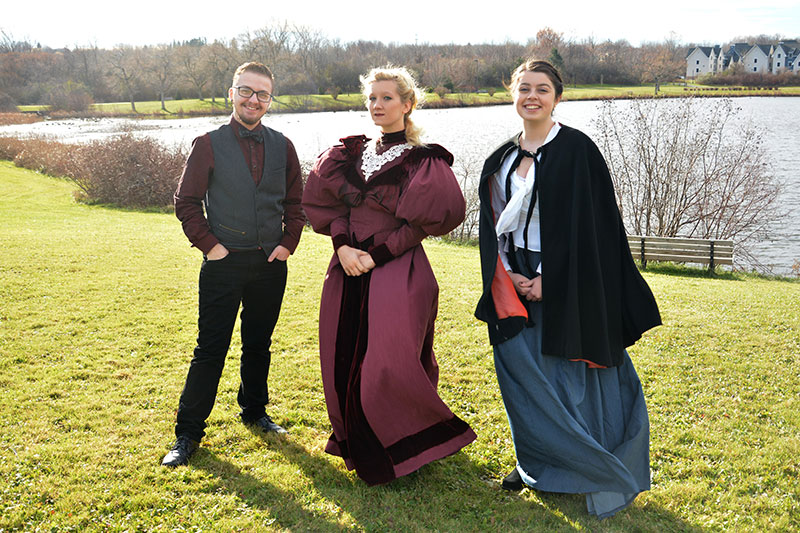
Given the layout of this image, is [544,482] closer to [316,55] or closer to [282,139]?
[282,139]

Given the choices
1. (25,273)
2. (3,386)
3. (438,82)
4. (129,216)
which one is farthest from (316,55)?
(3,386)

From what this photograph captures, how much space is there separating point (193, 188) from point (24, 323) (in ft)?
13.5

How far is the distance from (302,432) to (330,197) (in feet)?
5.47

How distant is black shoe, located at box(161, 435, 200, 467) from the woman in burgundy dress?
0.90 m

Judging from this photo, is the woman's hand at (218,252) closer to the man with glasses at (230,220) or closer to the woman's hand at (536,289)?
the man with glasses at (230,220)

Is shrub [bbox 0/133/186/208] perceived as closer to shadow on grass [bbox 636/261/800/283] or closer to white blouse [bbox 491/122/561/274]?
shadow on grass [bbox 636/261/800/283]

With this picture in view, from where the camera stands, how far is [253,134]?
3.59 metres

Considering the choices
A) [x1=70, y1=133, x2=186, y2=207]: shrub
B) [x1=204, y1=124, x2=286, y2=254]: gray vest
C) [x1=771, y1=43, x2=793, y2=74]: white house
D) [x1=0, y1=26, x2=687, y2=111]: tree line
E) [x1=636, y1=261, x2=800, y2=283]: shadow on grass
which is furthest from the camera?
[x1=771, y1=43, x2=793, y2=74]: white house

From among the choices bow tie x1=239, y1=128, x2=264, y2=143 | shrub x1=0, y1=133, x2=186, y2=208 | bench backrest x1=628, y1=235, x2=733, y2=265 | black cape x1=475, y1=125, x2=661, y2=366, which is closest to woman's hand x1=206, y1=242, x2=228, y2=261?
bow tie x1=239, y1=128, x2=264, y2=143

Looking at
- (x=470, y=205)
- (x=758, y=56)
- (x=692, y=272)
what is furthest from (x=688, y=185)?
(x=758, y=56)

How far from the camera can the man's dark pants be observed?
360 cm

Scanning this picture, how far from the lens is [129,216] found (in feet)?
56.5

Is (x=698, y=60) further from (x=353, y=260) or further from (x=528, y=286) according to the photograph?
(x=353, y=260)

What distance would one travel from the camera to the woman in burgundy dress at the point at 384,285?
10.5 feet
